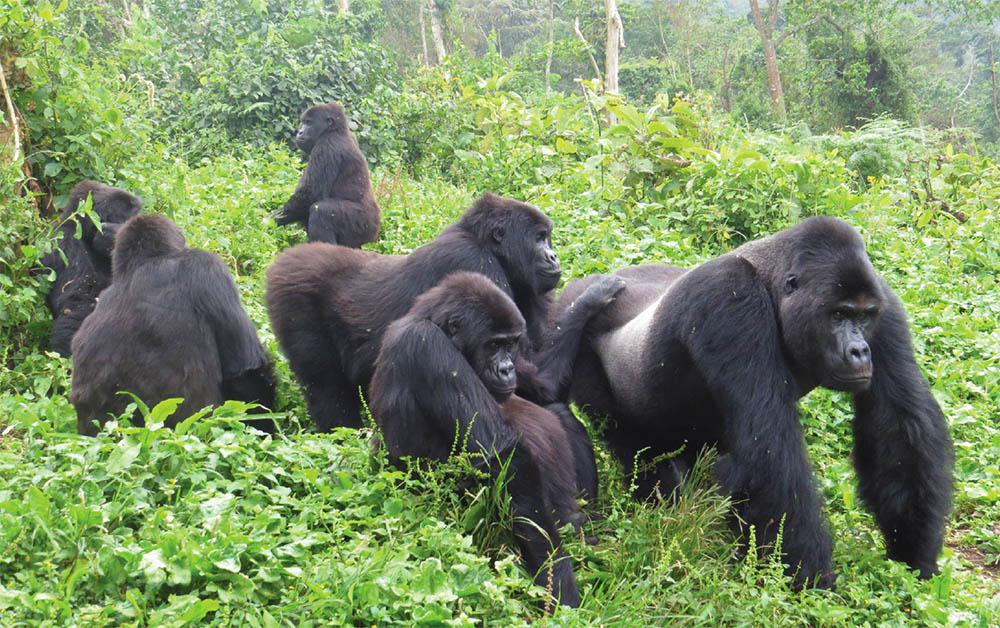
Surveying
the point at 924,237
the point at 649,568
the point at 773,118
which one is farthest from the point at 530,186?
the point at 773,118

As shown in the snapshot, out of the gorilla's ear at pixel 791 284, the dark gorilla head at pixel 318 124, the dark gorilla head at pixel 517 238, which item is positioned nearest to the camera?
the gorilla's ear at pixel 791 284

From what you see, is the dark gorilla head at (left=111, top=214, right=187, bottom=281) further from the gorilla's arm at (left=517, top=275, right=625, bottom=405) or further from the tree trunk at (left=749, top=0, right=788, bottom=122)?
the tree trunk at (left=749, top=0, right=788, bottom=122)

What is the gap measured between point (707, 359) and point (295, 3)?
40.1 ft

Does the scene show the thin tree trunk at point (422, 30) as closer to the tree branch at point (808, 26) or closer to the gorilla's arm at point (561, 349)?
the tree branch at point (808, 26)

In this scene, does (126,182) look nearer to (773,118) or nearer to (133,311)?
(133,311)

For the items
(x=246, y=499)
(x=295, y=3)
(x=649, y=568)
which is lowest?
(x=649, y=568)

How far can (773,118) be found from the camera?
2109cm

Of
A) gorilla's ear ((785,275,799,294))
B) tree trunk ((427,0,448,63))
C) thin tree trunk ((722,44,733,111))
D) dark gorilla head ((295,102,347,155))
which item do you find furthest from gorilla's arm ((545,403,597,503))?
tree trunk ((427,0,448,63))

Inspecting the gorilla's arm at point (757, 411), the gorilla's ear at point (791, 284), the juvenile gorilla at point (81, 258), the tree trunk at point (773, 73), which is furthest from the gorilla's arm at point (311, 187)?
the tree trunk at point (773, 73)

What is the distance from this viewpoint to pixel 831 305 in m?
3.46

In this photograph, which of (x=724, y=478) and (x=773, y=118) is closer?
(x=724, y=478)

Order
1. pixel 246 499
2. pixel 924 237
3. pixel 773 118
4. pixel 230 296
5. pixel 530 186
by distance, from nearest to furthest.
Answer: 1. pixel 246 499
2. pixel 230 296
3. pixel 924 237
4. pixel 530 186
5. pixel 773 118

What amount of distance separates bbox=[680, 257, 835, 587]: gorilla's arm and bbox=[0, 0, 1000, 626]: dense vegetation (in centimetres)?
16

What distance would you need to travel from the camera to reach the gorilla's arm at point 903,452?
11.9ft
